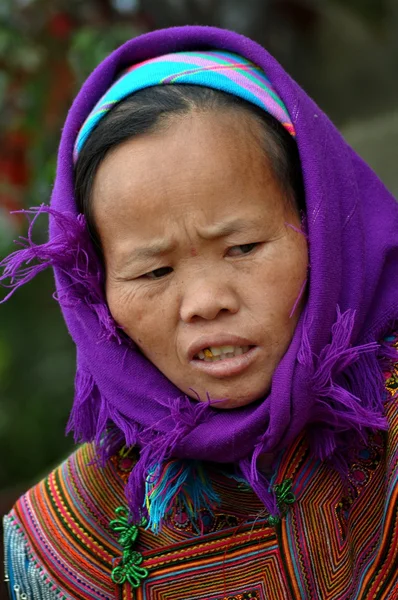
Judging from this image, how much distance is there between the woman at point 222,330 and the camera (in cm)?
166

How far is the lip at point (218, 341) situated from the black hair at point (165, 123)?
0.31 meters

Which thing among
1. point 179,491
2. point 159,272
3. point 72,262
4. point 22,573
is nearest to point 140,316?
point 159,272

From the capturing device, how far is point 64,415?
3906 millimetres

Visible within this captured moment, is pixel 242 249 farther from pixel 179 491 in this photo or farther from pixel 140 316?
pixel 179 491

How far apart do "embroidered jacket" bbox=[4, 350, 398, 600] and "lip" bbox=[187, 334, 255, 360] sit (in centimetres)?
31

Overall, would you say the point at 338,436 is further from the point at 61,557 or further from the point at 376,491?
the point at 61,557

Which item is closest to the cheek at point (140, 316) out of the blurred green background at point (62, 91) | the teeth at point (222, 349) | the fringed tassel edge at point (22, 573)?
the teeth at point (222, 349)

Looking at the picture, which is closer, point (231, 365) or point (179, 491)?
point (231, 365)

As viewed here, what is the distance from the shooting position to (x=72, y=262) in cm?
184

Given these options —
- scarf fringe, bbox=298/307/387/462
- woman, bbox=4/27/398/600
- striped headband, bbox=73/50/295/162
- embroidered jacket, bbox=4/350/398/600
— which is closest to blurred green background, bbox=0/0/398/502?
striped headband, bbox=73/50/295/162

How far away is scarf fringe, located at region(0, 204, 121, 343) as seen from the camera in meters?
1.80

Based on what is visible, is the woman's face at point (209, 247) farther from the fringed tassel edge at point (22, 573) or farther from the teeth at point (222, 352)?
the fringed tassel edge at point (22, 573)

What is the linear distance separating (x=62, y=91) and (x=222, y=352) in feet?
5.82

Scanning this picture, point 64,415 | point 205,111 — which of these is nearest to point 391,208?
point 205,111
